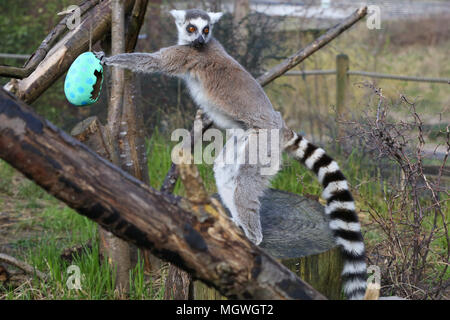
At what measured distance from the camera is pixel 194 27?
3.16 m

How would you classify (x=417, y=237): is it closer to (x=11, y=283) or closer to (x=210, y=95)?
(x=210, y=95)

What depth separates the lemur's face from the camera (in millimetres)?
3154

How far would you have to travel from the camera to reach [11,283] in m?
3.29

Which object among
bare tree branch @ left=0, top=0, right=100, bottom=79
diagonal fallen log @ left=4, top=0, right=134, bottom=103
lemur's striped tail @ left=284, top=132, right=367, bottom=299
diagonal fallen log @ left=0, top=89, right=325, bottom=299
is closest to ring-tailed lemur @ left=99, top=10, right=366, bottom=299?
lemur's striped tail @ left=284, top=132, right=367, bottom=299

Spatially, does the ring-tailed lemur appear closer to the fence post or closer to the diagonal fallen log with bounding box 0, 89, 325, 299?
the diagonal fallen log with bounding box 0, 89, 325, 299

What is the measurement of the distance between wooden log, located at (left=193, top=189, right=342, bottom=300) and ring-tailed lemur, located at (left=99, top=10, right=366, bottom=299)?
0.27ft

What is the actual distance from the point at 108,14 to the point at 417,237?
2.34 meters

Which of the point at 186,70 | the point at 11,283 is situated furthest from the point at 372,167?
the point at 11,283

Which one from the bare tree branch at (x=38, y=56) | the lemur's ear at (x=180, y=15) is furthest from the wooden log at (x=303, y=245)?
the bare tree branch at (x=38, y=56)

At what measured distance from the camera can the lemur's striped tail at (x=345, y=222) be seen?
8.55 feet

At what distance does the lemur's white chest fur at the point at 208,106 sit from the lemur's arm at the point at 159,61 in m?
0.10

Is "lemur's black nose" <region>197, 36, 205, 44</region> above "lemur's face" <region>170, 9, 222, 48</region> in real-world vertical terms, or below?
below

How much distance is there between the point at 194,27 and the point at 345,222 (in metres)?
1.56

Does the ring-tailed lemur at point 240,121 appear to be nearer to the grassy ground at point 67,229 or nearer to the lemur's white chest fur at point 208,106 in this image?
the lemur's white chest fur at point 208,106
